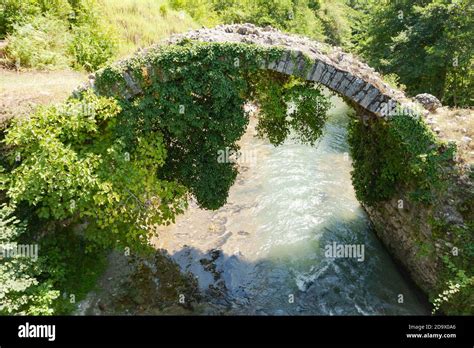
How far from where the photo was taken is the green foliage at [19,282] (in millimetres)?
6886

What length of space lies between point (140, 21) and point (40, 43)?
268 inches

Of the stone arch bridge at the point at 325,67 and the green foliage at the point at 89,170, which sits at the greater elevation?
the stone arch bridge at the point at 325,67

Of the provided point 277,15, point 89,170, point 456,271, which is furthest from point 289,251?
point 277,15

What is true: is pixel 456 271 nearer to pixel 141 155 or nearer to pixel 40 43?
pixel 141 155

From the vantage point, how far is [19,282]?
7215 mm

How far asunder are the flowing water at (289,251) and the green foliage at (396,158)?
1711 mm

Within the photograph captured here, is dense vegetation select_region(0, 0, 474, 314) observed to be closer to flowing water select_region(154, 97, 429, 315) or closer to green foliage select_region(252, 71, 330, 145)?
green foliage select_region(252, 71, 330, 145)

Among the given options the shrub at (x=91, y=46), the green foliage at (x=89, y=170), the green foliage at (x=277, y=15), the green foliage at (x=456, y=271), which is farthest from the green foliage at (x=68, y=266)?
the green foliage at (x=277, y=15)

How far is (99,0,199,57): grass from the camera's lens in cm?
1653

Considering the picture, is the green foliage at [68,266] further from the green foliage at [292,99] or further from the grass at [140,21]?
the grass at [140,21]

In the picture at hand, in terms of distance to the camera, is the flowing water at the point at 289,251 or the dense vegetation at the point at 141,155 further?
the flowing water at the point at 289,251

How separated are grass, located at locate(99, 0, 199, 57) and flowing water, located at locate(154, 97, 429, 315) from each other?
24.8 ft

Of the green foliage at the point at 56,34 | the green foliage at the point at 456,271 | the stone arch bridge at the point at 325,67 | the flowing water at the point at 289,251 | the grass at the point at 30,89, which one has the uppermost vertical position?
the stone arch bridge at the point at 325,67

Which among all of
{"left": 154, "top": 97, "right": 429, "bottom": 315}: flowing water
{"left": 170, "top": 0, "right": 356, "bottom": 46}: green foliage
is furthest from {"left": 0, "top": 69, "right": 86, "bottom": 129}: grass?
{"left": 170, "top": 0, "right": 356, "bottom": 46}: green foliage
